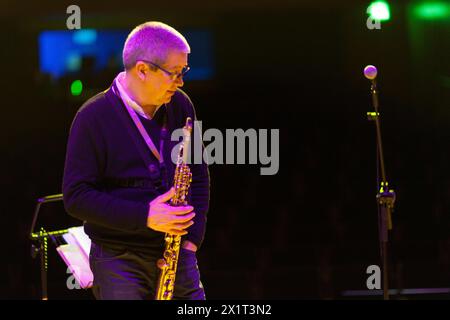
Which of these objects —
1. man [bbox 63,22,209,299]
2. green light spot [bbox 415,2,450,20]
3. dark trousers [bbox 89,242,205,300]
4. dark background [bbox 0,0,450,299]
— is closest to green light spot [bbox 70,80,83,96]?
dark background [bbox 0,0,450,299]

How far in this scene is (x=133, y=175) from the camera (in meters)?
2.05

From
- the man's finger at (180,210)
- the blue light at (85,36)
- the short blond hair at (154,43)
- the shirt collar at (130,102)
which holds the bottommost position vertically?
the man's finger at (180,210)

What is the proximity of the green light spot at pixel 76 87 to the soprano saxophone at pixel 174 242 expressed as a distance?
4252 mm

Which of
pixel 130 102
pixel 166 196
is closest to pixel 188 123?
pixel 130 102

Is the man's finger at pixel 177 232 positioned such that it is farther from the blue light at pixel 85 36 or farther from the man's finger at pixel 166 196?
the blue light at pixel 85 36

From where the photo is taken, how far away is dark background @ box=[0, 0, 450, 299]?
5336 millimetres

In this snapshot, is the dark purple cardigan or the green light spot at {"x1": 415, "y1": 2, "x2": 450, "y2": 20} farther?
the green light spot at {"x1": 415, "y1": 2, "x2": 450, "y2": 20}

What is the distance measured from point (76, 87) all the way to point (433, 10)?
3444 mm

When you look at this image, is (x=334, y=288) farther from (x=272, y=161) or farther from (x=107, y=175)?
(x=107, y=175)

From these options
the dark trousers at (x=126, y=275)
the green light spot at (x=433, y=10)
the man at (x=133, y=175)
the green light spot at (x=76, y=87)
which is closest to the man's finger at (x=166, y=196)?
the man at (x=133, y=175)

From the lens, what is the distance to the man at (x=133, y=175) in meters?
1.97

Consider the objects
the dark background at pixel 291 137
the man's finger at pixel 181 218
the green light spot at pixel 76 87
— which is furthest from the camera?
the green light spot at pixel 76 87

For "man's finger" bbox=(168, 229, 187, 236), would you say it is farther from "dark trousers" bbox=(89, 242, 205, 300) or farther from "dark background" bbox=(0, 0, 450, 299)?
"dark background" bbox=(0, 0, 450, 299)

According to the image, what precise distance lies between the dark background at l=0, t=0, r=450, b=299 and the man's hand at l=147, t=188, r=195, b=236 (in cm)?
323
